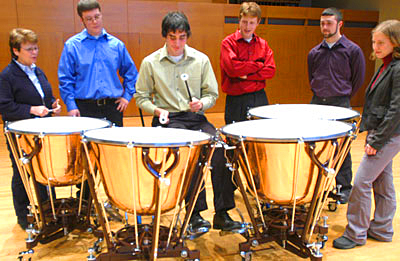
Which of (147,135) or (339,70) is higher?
(339,70)

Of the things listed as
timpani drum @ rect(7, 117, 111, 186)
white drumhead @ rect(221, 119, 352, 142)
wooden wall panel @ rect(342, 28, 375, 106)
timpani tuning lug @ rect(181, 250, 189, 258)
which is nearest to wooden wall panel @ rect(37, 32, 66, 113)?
timpani drum @ rect(7, 117, 111, 186)

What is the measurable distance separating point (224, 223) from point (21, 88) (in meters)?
1.45

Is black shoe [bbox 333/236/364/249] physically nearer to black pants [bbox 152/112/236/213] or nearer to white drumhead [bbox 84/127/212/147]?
black pants [bbox 152/112/236/213]

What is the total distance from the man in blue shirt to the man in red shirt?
2.57 ft

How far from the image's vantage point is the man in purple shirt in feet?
9.00

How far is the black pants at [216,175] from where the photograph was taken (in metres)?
2.17

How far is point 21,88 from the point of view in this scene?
222cm

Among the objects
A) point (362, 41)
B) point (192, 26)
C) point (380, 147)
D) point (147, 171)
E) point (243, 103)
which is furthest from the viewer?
point (362, 41)

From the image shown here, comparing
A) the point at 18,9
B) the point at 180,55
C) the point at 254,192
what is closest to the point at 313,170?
the point at 254,192

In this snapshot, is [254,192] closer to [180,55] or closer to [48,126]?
[180,55]

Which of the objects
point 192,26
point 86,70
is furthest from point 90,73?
point 192,26

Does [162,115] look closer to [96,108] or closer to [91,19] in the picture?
Result: [96,108]

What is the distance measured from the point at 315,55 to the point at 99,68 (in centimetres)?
163

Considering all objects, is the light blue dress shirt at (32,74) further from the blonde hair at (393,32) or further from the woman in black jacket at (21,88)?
the blonde hair at (393,32)
